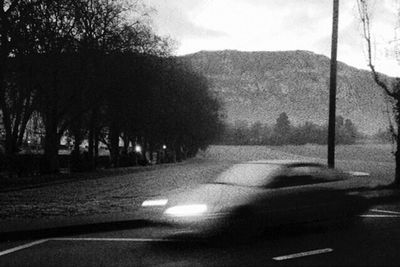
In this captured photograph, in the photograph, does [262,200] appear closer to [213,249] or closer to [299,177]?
[299,177]

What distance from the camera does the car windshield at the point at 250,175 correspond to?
988 centimetres

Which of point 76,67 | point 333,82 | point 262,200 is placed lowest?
point 262,200

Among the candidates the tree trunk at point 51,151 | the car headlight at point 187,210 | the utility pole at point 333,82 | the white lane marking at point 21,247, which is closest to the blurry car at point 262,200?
the car headlight at point 187,210

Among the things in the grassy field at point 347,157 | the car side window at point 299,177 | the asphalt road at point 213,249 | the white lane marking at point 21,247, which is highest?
the car side window at point 299,177

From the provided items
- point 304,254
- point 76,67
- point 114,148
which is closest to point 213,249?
point 304,254

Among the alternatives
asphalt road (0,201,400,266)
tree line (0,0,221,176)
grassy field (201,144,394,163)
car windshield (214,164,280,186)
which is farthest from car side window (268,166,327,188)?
grassy field (201,144,394,163)

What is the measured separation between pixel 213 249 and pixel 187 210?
0.77m

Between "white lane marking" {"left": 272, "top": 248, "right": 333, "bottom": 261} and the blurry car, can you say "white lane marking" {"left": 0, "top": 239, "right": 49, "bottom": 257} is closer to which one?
the blurry car

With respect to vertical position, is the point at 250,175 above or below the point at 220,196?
above

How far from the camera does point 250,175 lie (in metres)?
10.1

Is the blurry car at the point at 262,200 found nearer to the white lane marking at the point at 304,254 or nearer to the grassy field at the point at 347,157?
the white lane marking at the point at 304,254

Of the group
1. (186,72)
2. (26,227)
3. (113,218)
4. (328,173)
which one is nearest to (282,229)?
(328,173)

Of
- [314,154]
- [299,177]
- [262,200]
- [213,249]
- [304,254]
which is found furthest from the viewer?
[314,154]

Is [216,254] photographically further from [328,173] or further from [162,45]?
[162,45]
